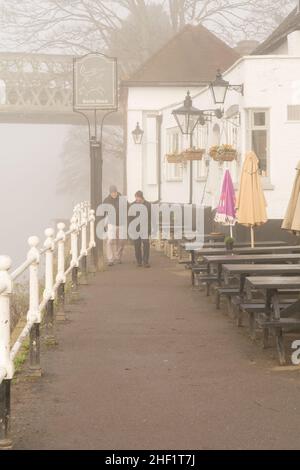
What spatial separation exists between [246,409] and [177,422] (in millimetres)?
649

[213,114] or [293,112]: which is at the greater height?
[213,114]

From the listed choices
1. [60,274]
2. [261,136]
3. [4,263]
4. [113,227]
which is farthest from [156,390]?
[113,227]

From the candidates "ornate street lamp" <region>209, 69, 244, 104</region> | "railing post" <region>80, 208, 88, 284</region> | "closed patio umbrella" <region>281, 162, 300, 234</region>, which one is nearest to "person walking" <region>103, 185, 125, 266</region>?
"railing post" <region>80, 208, 88, 284</region>

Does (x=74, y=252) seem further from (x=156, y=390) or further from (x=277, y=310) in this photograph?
(x=156, y=390)

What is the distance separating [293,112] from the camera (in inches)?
765

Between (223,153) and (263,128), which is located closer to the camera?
(223,153)

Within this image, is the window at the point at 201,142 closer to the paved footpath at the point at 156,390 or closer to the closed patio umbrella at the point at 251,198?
the closed patio umbrella at the point at 251,198

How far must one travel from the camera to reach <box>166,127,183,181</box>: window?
28625 mm

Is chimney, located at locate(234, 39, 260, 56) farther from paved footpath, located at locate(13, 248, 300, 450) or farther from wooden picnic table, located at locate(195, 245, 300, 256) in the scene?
paved footpath, located at locate(13, 248, 300, 450)

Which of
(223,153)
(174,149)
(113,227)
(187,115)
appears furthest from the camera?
(174,149)

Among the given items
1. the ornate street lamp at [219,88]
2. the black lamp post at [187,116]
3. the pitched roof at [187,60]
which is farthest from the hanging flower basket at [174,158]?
the ornate street lamp at [219,88]

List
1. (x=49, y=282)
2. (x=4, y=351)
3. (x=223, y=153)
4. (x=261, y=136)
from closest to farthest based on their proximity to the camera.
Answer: (x=4, y=351) < (x=49, y=282) < (x=223, y=153) < (x=261, y=136)

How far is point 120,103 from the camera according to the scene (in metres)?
37.1

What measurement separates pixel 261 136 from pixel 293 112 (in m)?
0.83
